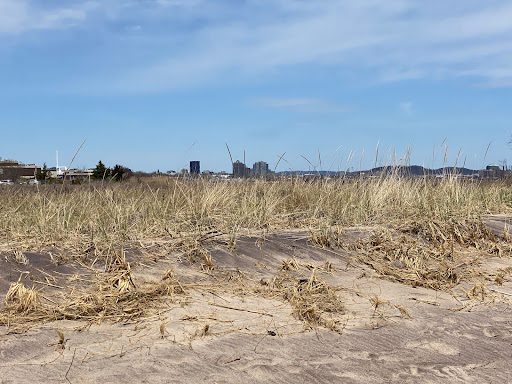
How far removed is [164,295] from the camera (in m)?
3.96

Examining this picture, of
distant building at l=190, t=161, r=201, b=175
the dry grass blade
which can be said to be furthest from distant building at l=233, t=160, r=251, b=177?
the dry grass blade

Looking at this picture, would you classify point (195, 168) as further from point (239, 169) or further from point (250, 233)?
point (250, 233)

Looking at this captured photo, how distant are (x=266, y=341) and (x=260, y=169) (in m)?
5.61

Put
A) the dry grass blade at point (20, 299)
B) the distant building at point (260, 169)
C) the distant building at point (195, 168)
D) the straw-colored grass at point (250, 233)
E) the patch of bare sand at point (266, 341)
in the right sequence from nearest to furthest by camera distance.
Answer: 1. the patch of bare sand at point (266, 341)
2. the dry grass blade at point (20, 299)
3. the straw-colored grass at point (250, 233)
4. the distant building at point (195, 168)
5. the distant building at point (260, 169)

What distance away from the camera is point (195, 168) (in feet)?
26.2

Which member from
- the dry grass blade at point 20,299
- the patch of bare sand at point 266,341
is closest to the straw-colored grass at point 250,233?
the dry grass blade at point 20,299

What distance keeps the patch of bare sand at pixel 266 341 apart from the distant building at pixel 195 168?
3.42m

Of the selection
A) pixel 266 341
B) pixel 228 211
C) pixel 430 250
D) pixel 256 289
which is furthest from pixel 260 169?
pixel 266 341

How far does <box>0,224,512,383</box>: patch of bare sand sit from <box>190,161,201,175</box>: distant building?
3420mm

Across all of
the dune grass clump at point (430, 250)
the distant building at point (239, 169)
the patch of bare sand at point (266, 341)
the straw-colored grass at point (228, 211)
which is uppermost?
the distant building at point (239, 169)

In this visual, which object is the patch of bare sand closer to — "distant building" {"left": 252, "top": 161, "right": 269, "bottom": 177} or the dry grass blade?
the dry grass blade

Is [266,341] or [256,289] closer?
[266,341]

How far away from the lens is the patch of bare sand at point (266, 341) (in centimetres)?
285

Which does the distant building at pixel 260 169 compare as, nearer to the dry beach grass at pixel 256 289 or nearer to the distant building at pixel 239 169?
the distant building at pixel 239 169
